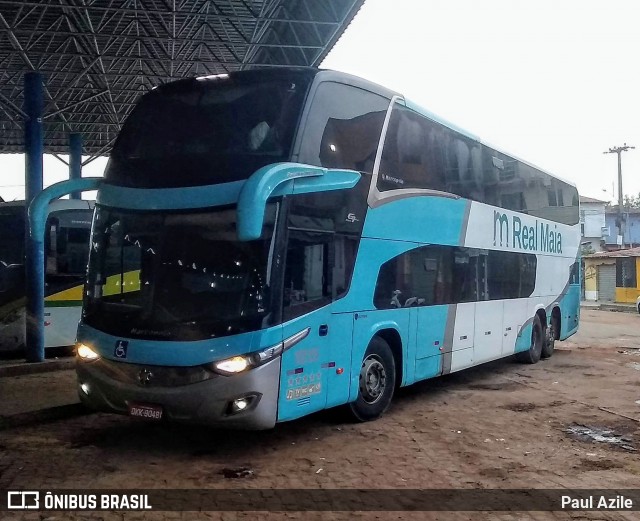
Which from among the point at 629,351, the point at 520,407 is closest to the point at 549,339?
the point at 629,351

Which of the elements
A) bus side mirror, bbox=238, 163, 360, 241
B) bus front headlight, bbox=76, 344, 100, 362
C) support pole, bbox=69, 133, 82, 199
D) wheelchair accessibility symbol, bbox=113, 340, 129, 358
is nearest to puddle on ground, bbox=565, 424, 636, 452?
bus side mirror, bbox=238, 163, 360, 241

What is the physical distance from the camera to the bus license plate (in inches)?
246

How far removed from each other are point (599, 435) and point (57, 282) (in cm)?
1055

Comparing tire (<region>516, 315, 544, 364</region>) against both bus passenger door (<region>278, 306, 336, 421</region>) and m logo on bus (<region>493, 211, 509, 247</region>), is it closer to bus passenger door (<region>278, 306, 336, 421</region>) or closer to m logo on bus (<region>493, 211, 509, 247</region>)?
m logo on bus (<region>493, 211, 509, 247</region>)

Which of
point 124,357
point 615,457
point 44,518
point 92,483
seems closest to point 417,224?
point 615,457

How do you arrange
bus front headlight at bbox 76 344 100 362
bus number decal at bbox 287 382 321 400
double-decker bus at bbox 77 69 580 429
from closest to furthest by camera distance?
1. double-decker bus at bbox 77 69 580 429
2. bus number decal at bbox 287 382 321 400
3. bus front headlight at bbox 76 344 100 362

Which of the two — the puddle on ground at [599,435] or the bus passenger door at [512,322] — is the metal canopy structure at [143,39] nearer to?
the bus passenger door at [512,322]

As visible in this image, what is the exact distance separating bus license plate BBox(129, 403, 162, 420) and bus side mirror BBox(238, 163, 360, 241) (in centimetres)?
204

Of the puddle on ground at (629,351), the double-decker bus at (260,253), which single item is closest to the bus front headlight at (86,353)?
the double-decker bus at (260,253)

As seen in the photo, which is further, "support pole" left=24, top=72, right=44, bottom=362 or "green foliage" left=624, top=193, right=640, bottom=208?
"green foliage" left=624, top=193, right=640, bottom=208

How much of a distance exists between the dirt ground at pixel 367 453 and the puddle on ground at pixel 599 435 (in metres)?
0.01

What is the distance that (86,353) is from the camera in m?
6.79

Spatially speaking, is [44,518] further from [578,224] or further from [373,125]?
[578,224]

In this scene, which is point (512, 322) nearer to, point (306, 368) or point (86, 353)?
point (306, 368)
